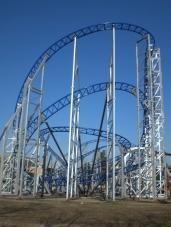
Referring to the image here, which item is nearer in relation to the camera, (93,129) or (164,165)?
(164,165)

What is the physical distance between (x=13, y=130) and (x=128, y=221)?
52.0 ft

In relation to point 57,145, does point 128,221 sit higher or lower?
lower

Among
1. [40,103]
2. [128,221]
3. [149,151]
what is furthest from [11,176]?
[128,221]

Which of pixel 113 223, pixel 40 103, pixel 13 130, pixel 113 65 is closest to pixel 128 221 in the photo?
pixel 113 223

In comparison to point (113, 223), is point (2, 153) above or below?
above

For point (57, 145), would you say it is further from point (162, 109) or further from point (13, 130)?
point (162, 109)

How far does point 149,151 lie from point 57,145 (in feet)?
32.7

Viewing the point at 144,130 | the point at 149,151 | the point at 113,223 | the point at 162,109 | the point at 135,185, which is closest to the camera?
the point at 113,223

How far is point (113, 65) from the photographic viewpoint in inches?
602

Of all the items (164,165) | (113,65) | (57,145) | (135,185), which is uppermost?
(113,65)

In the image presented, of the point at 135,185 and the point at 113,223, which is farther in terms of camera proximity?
the point at 135,185

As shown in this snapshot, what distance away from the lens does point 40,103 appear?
17.3 metres

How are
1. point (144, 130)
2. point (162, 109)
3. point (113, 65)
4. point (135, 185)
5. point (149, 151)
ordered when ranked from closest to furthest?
point (113, 65) < point (149, 151) < point (162, 109) < point (144, 130) < point (135, 185)

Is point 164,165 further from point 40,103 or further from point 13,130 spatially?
point 13,130
